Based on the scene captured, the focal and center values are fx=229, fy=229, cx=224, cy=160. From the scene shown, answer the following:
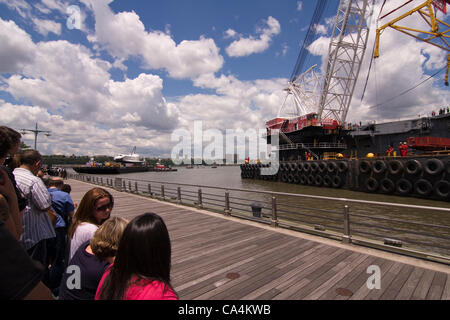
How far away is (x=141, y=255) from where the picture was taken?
1.52 m

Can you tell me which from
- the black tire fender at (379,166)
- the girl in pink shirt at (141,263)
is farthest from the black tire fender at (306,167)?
the girl in pink shirt at (141,263)

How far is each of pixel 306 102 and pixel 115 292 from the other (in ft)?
167

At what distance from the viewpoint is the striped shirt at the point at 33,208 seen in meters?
2.91

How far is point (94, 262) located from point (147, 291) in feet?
3.03

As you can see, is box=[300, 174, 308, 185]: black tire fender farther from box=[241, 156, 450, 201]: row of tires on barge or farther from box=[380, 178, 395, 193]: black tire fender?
box=[380, 178, 395, 193]: black tire fender

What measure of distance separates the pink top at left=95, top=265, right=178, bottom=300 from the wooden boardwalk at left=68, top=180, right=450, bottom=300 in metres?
2.28

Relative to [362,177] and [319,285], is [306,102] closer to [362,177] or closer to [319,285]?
[362,177]

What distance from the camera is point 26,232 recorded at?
114 inches

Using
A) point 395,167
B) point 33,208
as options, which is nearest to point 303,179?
point 395,167

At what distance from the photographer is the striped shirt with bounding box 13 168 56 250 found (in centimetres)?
291

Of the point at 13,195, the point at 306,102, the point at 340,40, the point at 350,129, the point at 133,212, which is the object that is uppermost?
the point at 340,40

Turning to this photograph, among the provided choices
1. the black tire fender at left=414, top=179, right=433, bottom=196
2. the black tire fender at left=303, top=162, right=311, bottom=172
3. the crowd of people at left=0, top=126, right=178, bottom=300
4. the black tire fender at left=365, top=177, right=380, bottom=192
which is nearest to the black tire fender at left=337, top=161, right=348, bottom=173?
the black tire fender at left=365, top=177, right=380, bottom=192

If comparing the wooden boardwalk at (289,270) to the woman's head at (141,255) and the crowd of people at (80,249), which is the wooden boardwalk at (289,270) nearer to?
the crowd of people at (80,249)
